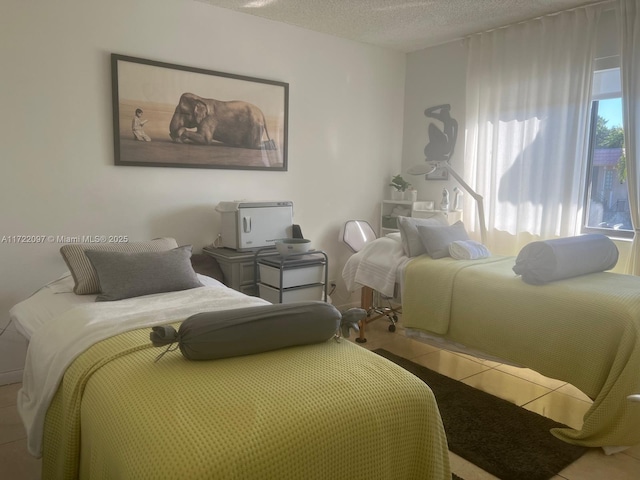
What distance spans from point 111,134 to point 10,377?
161cm

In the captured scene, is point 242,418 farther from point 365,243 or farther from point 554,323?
point 365,243

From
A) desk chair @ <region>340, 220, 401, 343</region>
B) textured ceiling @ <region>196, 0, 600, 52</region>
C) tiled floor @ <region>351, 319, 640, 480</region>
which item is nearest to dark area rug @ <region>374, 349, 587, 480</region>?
tiled floor @ <region>351, 319, 640, 480</region>

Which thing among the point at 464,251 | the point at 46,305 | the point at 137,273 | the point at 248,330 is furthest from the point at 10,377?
the point at 464,251

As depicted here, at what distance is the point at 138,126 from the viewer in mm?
3062

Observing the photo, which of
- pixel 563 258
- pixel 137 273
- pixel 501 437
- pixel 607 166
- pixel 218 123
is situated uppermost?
pixel 218 123

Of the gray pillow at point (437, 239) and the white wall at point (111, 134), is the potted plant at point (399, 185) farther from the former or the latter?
the gray pillow at point (437, 239)

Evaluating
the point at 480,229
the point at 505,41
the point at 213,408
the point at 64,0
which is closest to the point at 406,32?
the point at 505,41

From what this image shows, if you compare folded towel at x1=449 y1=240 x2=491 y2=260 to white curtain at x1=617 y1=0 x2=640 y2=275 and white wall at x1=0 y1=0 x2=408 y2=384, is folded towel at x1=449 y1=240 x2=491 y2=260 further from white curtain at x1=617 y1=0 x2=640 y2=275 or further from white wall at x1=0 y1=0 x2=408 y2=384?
white wall at x1=0 y1=0 x2=408 y2=384

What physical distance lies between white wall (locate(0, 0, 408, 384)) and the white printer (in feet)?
0.80

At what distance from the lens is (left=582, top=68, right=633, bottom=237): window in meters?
3.24

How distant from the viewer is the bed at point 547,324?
2102 millimetres

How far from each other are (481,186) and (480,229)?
15.6 inches

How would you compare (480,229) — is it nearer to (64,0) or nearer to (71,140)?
(71,140)

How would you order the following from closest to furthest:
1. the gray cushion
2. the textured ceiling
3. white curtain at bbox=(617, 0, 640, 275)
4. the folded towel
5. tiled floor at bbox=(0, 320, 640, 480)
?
tiled floor at bbox=(0, 320, 640, 480) → the gray cushion → white curtain at bbox=(617, 0, 640, 275) → the folded towel → the textured ceiling
